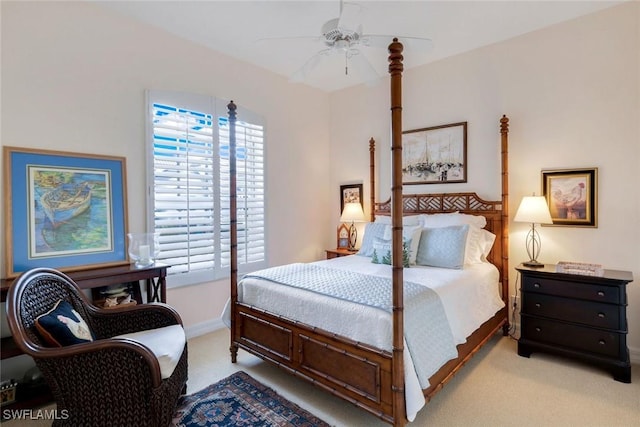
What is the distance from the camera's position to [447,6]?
2.76m

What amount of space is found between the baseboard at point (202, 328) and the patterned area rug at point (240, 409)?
42.4 inches

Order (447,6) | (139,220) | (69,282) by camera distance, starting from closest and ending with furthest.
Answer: (69,282) → (447,6) → (139,220)

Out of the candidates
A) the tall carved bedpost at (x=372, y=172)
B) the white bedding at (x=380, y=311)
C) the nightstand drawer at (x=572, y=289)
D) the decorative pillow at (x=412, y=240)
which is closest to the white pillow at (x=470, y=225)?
the white bedding at (x=380, y=311)

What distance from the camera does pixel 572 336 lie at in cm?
270

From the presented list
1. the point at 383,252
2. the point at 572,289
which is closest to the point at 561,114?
the point at 572,289

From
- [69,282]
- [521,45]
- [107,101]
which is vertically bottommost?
[69,282]

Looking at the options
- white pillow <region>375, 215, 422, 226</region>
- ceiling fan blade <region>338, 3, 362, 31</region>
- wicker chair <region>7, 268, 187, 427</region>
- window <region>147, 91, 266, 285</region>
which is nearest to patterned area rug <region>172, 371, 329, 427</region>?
wicker chair <region>7, 268, 187, 427</region>

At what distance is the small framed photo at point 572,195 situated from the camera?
2.93 meters

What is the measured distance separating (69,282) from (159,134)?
1.59 meters

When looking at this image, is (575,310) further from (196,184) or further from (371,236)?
(196,184)

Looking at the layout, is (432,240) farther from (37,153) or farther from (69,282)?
(37,153)

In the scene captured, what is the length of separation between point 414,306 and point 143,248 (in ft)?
7.65

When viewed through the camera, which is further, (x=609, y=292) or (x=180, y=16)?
(x=180, y=16)

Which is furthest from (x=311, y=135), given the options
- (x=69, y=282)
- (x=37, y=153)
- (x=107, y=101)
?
(x=69, y=282)
